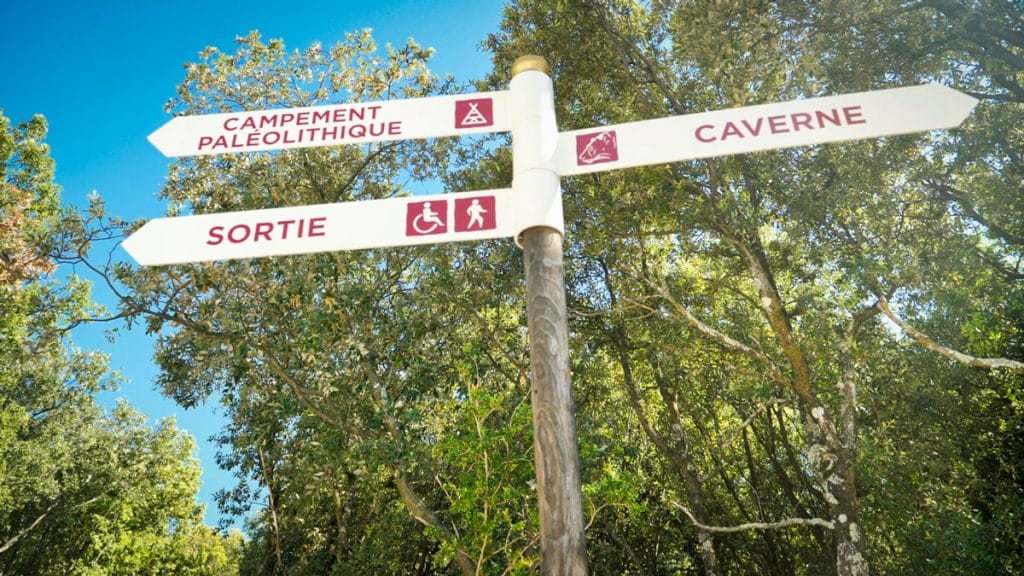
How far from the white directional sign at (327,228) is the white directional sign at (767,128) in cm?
48

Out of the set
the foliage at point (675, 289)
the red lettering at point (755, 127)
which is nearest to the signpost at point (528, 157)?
the red lettering at point (755, 127)

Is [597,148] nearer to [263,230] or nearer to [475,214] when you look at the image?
[475,214]

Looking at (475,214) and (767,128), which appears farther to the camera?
(767,128)

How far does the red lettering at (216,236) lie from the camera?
2875 millimetres

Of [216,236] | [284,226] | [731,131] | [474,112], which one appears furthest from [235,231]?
[731,131]

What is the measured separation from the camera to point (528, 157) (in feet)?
9.11

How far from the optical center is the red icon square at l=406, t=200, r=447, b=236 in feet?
9.21

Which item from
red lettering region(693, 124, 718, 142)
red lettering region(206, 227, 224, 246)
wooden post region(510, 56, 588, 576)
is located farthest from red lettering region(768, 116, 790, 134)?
red lettering region(206, 227, 224, 246)

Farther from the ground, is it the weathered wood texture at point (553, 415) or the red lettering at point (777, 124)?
the red lettering at point (777, 124)

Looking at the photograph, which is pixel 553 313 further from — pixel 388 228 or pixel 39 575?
pixel 39 575

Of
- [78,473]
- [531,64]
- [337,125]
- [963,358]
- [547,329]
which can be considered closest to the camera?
[547,329]

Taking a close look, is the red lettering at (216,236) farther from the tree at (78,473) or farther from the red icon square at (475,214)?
the tree at (78,473)

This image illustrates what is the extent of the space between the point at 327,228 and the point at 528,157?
1009 millimetres

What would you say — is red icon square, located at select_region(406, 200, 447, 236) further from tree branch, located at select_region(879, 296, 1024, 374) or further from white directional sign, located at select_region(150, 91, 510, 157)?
tree branch, located at select_region(879, 296, 1024, 374)
